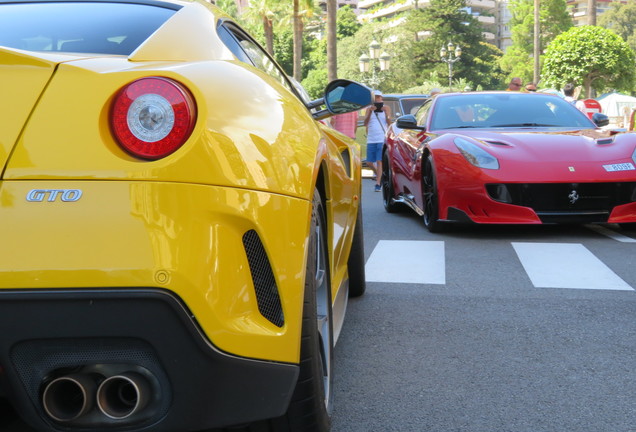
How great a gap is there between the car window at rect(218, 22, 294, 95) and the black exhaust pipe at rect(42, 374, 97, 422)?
121cm

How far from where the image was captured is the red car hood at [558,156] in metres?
7.31

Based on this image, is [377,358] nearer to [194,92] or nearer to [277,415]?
[277,415]

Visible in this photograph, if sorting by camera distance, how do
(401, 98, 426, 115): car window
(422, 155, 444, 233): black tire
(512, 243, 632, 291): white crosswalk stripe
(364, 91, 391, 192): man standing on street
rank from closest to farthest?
(512, 243, 632, 291): white crosswalk stripe < (422, 155, 444, 233): black tire < (364, 91, 391, 192): man standing on street < (401, 98, 426, 115): car window

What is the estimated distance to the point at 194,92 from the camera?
2.12 m

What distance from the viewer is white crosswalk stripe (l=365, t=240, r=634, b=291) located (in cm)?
564

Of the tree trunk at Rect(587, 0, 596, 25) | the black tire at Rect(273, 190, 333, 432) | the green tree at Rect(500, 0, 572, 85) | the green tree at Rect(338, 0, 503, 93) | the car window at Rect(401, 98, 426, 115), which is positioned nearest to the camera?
the black tire at Rect(273, 190, 333, 432)

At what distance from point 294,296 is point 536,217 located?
214 inches

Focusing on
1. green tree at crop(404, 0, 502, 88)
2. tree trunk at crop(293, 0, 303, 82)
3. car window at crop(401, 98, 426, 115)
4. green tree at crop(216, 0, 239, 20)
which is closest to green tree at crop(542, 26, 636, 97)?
tree trunk at crop(293, 0, 303, 82)

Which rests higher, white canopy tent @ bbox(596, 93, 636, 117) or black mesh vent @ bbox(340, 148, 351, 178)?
black mesh vent @ bbox(340, 148, 351, 178)

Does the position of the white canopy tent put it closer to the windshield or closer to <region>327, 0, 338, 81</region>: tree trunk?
<region>327, 0, 338, 81</region>: tree trunk

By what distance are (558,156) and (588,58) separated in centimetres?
3916

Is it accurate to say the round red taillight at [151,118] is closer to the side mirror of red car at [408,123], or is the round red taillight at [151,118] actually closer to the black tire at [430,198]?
the black tire at [430,198]

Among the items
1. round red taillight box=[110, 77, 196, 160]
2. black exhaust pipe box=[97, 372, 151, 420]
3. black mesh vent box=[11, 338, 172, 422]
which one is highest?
round red taillight box=[110, 77, 196, 160]

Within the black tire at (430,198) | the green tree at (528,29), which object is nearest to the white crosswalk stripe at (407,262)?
the black tire at (430,198)
